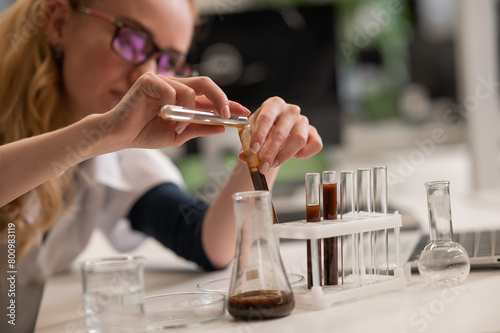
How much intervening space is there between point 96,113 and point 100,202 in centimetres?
35

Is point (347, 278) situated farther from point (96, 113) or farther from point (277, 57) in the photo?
point (277, 57)

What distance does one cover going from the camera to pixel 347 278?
779 millimetres

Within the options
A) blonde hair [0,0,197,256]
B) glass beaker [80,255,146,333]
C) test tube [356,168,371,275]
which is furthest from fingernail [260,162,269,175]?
blonde hair [0,0,197,256]

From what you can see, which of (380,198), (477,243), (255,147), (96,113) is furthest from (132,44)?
(477,243)

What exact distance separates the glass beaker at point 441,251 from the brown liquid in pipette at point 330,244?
0.12 metres

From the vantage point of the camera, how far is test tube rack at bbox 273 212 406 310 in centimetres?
72

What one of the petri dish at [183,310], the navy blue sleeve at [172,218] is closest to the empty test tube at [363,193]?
the petri dish at [183,310]

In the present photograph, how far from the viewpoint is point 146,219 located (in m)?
1.33

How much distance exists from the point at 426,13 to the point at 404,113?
2.49m

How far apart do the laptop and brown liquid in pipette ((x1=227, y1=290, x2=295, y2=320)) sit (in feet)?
0.92

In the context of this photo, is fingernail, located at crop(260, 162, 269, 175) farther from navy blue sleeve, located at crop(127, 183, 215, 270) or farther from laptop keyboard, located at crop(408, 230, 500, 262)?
navy blue sleeve, located at crop(127, 183, 215, 270)

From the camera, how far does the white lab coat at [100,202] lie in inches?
50.6

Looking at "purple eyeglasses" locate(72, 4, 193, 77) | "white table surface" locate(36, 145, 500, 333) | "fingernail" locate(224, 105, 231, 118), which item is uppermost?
"purple eyeglasses" locate(72, 4, 193, 77)

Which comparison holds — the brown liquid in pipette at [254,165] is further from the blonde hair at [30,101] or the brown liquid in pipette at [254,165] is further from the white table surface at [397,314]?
the blonde hair at [30,101]
